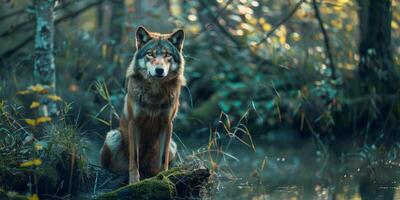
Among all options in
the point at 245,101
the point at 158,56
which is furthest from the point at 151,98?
the point at 245,101

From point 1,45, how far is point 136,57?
9.57 m

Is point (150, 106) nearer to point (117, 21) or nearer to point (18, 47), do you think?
point (18, 47)

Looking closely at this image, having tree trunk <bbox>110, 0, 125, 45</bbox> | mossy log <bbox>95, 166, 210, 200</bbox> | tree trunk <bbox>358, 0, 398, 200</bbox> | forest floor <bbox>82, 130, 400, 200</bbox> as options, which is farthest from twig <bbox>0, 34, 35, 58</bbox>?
mossy log <bbox>95, 166, 210, 200</bbox>

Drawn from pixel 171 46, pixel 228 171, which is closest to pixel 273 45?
pixel 228 171

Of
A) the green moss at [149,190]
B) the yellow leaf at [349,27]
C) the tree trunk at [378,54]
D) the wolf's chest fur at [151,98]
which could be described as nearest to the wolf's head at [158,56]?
the wolf's chest fur at [151,98]

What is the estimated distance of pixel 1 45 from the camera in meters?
17.2

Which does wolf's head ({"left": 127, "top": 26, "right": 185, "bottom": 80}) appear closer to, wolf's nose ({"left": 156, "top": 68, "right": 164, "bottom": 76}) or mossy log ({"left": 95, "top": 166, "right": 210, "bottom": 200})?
wolf's nose ({"left": 156, "top": 68, "right": 164, "bottom": 76})

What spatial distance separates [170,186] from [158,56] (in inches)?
65.0

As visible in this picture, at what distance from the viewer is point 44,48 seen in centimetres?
1043

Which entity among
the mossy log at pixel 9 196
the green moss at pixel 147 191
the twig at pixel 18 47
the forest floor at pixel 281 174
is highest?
the mossy log at pixel 9 196

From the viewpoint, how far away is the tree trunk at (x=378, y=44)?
1245cm

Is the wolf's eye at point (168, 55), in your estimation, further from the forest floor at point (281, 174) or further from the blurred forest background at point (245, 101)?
the forest floor at point (281, 174)

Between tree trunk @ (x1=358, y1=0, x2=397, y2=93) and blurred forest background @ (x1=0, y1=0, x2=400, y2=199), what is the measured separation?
2cm

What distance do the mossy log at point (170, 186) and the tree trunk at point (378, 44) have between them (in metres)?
5.61
